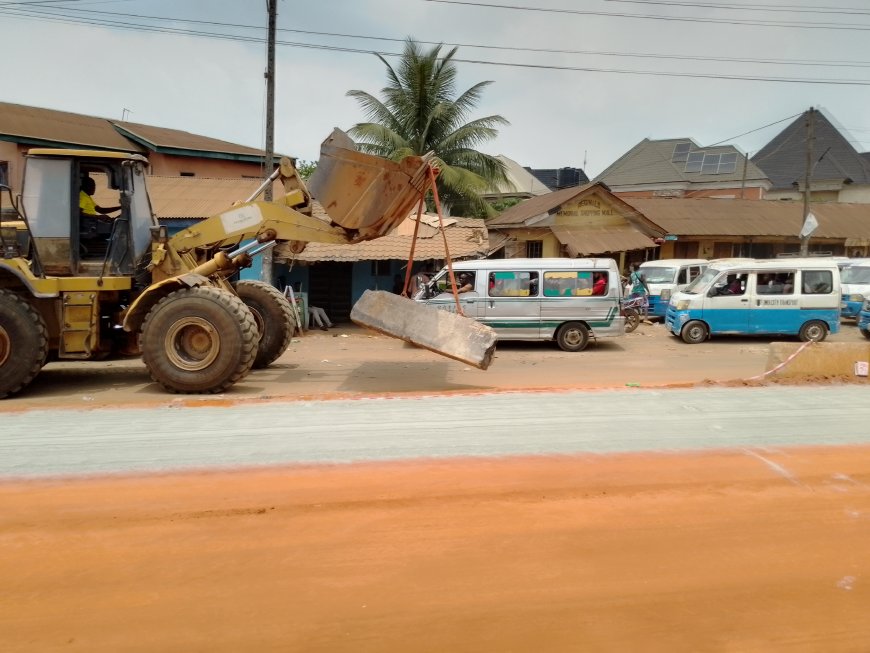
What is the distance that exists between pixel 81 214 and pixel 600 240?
19.2 meters

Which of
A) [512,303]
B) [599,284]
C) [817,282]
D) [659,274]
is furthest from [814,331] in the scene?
[512,303]

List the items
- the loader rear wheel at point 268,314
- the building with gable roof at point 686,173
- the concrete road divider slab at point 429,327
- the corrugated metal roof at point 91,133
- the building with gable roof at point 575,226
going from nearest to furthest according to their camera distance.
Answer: the concrete road divider slab at point 429,327, the loader rear wheel at point 268,314, the corrugated metal roof at point 91,133, the building with gable roof at point 575,226, the building with gable roof at point 686,173

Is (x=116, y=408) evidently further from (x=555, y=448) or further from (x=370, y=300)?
(x=555, y=448)

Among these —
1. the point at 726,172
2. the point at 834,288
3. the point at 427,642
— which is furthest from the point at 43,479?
the point at 726,172

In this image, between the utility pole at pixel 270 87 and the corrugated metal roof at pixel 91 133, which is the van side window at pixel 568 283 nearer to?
the utility pole at pixel 270 87

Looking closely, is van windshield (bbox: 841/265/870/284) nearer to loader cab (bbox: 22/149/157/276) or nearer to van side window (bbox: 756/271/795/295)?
van side window (bbox: 756/271/795/295)

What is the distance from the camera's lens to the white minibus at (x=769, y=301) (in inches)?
634

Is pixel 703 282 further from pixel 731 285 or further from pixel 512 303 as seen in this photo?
pixel 512 303

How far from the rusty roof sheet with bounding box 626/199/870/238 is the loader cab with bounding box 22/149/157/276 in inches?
906

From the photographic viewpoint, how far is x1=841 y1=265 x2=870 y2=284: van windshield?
21.3 m

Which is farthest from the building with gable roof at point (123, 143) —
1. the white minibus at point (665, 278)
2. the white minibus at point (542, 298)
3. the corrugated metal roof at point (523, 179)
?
the corrugated metal roof at point (523, 179)

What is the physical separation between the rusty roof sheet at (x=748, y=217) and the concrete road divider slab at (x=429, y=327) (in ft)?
69.3

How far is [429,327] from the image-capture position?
9.60m

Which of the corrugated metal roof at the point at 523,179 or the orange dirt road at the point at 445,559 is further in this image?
the corrugated metal roof at the point at 523,179
